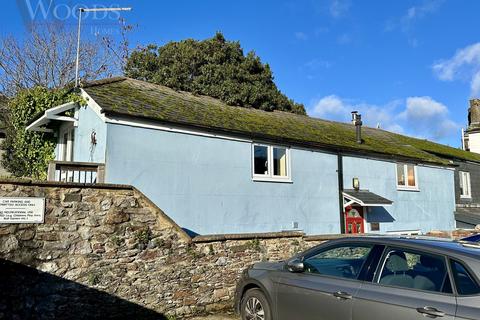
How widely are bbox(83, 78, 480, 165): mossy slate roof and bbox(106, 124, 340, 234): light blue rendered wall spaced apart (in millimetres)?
430

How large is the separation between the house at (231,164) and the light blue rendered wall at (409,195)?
0.04 meters

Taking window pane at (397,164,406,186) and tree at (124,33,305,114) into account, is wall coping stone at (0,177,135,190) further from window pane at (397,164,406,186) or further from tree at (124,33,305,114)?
tree at (124,33,305,114)

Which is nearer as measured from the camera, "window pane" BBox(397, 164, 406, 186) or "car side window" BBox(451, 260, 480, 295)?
"car side window" BBox(451, 260, 480, 295)

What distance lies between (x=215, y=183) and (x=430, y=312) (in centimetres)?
872

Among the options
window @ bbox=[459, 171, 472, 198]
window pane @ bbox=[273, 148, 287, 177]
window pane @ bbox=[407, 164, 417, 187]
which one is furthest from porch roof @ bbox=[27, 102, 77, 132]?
window @ bbox=[459, 171, 472, 198]

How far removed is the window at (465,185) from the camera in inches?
936

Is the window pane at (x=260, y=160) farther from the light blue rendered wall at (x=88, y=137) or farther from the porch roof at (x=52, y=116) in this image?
the porch roof at (x=52, y=116)

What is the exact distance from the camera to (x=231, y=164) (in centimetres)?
1286

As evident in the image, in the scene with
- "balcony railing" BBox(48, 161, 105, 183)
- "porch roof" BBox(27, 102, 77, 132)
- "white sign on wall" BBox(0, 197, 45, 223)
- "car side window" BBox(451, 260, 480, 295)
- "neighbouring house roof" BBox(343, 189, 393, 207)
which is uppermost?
"porch roof" BBox(27, 102, 77, 132)

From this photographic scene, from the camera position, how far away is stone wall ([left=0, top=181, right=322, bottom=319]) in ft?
22.0

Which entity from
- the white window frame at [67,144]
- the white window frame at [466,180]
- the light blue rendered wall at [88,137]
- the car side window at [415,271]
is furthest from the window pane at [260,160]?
the white window frame at [466,180]

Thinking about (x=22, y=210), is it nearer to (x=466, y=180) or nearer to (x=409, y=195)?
(x=409, y=195)

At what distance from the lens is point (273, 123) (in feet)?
53.2

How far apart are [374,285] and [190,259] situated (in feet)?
14.1
